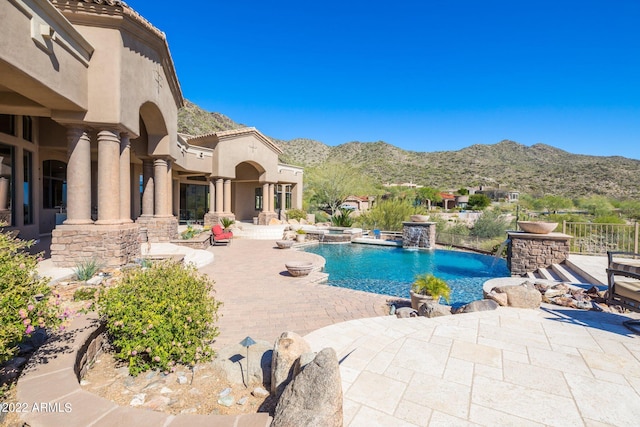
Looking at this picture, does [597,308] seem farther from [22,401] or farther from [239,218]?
[239,218]

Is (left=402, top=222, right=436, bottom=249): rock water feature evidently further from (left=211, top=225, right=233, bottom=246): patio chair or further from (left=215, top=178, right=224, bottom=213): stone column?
(left=215, top=178, right=224, bottom=213): stone column

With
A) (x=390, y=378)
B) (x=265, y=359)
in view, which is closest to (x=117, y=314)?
(x=265, y=359)

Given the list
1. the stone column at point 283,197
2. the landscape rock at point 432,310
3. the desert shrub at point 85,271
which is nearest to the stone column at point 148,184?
the desert shrub at point 85,271

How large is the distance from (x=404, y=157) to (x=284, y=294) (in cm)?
7218

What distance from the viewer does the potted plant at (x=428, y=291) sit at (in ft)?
22.1

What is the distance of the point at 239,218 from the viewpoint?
25.7m

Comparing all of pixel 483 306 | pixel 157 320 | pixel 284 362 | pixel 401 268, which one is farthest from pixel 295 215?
pixel 284 362

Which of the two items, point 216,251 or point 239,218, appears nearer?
point 216,251

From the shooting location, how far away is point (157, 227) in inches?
496

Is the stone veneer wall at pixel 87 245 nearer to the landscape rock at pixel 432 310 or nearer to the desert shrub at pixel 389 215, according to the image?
the landscape rock at pixel 432 310

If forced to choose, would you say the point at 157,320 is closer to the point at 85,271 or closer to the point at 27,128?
the point at 85,271

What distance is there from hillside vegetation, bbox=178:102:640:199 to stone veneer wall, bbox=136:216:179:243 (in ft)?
124

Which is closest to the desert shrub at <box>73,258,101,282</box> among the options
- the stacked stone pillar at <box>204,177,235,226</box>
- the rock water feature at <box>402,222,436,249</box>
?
the stacked stone pillar at <box>204,177,235,226</box>

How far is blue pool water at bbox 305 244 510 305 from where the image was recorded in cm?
948
